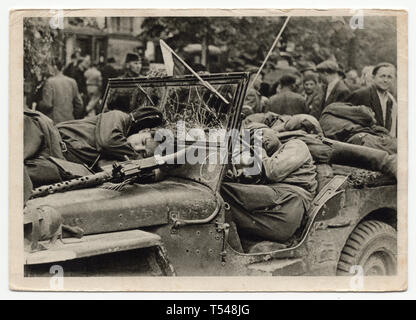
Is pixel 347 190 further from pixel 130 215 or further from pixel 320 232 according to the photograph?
pixel 130 215

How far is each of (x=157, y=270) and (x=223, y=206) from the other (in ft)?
2.26

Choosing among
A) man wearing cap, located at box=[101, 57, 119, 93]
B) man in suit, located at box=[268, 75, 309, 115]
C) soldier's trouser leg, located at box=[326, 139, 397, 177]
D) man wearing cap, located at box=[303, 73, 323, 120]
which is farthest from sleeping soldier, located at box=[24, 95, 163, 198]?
soldier's trouser leg, located at box=[326, 139, 397, 177]

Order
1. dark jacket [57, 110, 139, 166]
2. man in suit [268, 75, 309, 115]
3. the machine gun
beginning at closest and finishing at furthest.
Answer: the machine gun → dark jacket [57, 110, 139, 166] → man in suit [268, 75, 309, 115]

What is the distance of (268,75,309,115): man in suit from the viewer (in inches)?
208

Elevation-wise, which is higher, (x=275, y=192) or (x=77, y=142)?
(x=77, y=142)

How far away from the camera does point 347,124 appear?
5.31m

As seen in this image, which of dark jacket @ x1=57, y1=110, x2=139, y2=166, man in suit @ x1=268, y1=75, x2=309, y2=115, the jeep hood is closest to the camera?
the jeep hood

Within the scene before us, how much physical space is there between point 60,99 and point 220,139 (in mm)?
1231

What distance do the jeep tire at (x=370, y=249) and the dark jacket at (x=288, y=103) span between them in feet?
3.35

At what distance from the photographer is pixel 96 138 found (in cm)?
518

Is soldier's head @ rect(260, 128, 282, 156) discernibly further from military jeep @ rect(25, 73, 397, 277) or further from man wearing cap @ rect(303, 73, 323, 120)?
man wearing cap @ rect(303, 73, 323, 120)

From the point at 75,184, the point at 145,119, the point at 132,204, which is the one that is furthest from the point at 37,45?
the point at 132,204

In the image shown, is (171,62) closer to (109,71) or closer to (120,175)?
(109,71)

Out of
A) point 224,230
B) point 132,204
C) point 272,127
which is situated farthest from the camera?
point 272,127
